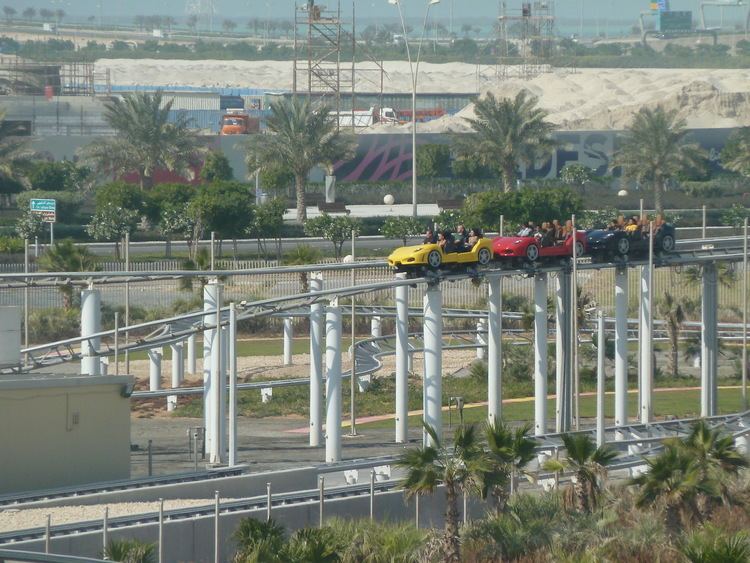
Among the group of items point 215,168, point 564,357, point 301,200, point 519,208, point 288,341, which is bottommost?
point 288,341

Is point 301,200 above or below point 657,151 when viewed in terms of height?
below

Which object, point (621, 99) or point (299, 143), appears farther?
Result: point (621, 99)

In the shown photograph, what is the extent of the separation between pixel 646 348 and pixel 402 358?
7.00 metres

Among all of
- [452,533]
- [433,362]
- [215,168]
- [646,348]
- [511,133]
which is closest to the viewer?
[452,533]

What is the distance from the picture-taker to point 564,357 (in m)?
38.6

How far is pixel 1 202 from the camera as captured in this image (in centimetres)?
9612

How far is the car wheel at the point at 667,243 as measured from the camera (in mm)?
41188

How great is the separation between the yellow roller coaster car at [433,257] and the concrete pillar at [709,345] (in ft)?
23.9

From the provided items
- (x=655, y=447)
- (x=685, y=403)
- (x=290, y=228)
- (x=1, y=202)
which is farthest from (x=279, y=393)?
(x=1, y=202)

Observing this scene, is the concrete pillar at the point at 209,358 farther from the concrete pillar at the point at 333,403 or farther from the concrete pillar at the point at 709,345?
the concrete pillar at the point at 709,345

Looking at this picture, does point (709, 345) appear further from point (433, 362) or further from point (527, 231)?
point (433, 362)

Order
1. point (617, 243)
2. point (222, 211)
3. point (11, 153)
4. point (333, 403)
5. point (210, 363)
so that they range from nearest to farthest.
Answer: point (333, 403) → point (210, 363) → point (617, 243) → point (222, 211) → point (11, 153)

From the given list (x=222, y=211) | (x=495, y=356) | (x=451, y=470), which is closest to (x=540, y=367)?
(x=495, y=356)

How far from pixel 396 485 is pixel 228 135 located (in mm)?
86443
